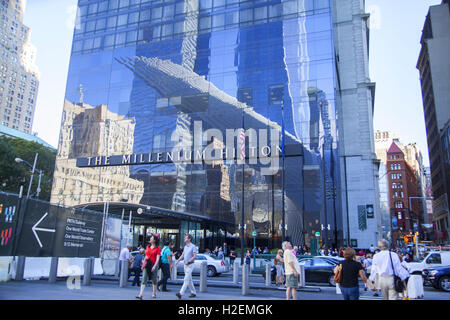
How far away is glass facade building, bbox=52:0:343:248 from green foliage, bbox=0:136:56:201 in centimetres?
575

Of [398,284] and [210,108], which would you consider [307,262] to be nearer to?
[398,284]

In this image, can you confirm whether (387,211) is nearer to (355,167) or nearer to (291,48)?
(355,167)

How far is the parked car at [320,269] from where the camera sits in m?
18.2

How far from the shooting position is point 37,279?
48.1ft

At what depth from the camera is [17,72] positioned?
118188 millimetres

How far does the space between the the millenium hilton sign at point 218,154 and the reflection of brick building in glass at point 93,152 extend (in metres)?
0.96

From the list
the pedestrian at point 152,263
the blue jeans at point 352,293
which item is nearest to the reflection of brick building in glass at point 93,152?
the pedestrian at point 152,263

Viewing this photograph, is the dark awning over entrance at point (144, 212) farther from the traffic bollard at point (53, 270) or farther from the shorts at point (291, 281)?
the shorts at point (291, 281)

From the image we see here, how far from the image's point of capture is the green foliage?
4475 centimetres

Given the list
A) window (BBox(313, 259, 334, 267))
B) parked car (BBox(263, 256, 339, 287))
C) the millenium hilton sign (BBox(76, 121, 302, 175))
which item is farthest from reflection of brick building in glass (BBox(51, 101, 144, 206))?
window (BBox(313, 259, 334, 267))

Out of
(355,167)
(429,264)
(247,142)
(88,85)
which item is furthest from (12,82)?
(429,264)

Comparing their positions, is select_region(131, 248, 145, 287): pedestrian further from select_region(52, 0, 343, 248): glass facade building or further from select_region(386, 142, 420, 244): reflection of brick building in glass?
select_region(386, 142, 420, 244): reflection of brick building in glass

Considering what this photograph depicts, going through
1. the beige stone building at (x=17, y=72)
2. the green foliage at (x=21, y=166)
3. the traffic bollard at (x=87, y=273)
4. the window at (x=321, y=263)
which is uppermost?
the beige stone building at (x=17, y=72)

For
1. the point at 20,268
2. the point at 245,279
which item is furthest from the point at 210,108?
the point at 245,279
